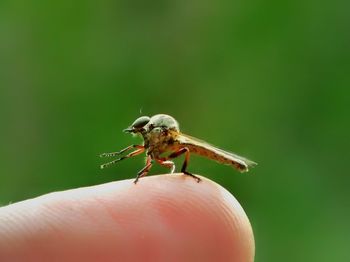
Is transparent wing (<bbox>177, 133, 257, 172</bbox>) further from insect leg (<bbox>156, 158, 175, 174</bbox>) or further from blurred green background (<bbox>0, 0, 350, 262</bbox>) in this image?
blurred green background (<bbox>0, 0, 350, 262</bbox>)

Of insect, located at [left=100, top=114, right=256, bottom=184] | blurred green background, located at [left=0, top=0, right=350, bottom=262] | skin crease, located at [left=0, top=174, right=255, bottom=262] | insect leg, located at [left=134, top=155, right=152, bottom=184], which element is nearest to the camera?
skin crease, located at [left=0, top=174, right=255, bottom=262]

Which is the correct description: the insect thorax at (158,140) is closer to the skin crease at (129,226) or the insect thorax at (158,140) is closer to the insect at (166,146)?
the insect at (166,146)

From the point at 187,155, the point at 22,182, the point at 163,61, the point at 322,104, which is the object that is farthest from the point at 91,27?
the point at 187,155

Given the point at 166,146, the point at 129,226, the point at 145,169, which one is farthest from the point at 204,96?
the point at 129,226

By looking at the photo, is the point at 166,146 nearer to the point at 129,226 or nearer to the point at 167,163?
the point at 167,163

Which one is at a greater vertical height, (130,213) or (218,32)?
(218,32)

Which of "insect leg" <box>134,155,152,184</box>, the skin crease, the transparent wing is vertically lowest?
the skin crease

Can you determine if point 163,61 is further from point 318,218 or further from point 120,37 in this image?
point 318,218

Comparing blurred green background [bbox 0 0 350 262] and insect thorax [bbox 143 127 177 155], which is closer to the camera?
insect thorax [bbox 143 127 177 155]

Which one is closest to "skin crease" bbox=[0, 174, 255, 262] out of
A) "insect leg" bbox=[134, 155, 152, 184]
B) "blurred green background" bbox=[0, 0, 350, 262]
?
"insect leg" bbox=[134, 155, 152, 184]
